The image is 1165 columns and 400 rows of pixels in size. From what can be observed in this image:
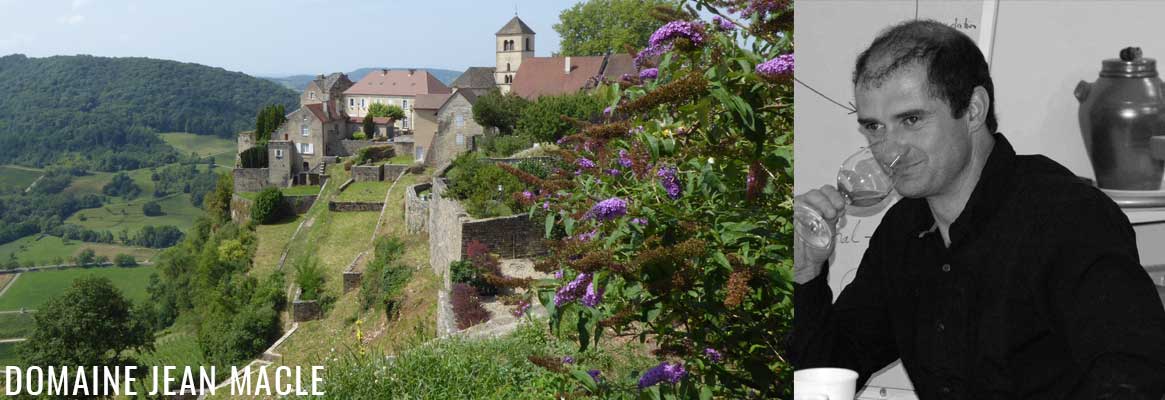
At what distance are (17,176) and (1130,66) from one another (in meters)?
75.0

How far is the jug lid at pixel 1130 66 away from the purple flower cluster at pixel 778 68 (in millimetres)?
581

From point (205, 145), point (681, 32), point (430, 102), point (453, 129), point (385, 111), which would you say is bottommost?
point (205, 145)

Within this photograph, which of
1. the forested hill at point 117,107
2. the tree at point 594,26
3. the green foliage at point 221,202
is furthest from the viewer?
the forested hill at point 117,107

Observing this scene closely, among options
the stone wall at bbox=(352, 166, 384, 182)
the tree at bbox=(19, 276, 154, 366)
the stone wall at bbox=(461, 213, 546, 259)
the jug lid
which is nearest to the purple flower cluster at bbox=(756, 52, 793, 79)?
the jug lid

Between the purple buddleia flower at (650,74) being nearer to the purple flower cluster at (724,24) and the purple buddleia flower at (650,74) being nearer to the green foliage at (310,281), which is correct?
the purple flower cluster at (724,24)

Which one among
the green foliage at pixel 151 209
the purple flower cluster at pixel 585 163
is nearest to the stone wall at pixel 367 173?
the purple flower cluster at pixel 585 163

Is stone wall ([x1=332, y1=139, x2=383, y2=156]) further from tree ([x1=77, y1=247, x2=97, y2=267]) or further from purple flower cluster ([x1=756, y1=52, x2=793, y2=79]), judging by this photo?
purple flower cluster ([x1=756, y1=52, x2=793, y2=79])

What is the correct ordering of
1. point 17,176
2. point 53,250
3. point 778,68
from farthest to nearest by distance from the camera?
point 17,176 → point 53,250 → point 778,68

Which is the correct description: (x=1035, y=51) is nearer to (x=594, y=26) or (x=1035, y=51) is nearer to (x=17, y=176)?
(x=594, y=26)

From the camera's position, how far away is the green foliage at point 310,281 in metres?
20.8

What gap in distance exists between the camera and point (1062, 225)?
1.41 m

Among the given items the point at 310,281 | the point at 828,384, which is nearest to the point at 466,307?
Answer: the point at 828,384

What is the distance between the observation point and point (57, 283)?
47.6 meters

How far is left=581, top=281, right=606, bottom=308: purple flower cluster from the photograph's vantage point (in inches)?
83.8
